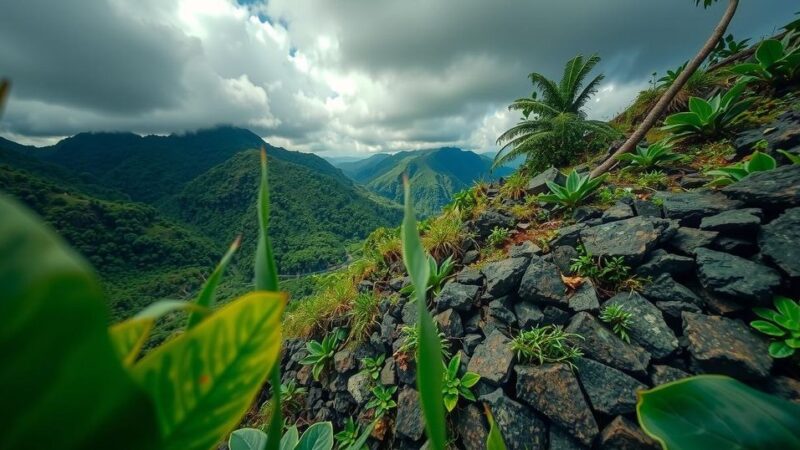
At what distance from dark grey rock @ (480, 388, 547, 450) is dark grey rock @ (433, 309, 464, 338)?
672 mm

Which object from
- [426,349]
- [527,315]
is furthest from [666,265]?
[426,349]

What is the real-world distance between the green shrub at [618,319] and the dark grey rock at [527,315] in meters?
0.44

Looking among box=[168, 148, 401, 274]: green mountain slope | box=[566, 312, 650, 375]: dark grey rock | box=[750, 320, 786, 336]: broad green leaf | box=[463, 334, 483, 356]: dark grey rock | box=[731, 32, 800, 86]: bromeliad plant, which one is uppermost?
box=[731, 32, 800, 86]: bromeliad plant

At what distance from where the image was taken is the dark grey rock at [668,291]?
2439 millimetres

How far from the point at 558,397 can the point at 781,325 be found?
1.42m

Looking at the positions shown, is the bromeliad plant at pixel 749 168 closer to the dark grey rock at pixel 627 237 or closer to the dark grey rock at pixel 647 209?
the dark grey rock at pixel 647 209

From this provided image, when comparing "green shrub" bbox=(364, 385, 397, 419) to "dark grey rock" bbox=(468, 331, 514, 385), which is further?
"green shrub" bbox=(364, 385, 397, 419)

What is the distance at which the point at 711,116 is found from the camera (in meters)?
4.22

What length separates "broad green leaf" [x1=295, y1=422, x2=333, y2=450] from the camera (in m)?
1.29

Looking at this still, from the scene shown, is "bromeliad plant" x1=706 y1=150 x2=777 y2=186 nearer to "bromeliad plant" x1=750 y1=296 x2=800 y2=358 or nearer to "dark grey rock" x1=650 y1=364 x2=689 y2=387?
"bromeliad plant" x1=750 y1=296 x2=800 y2=358

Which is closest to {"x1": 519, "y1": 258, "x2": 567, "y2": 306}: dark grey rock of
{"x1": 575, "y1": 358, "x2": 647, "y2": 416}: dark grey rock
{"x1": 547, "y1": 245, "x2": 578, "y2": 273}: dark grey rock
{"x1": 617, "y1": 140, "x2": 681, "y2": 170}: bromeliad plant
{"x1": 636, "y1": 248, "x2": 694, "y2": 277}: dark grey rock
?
{"x1": 547, "y1": 245, "x2": 578, "y2": 273}: dark grey rock

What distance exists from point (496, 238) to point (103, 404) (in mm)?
3803

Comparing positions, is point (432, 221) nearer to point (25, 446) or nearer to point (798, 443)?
point (798, 443)

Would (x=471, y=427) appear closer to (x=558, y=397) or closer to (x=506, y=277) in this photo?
(x=558, y=397)
